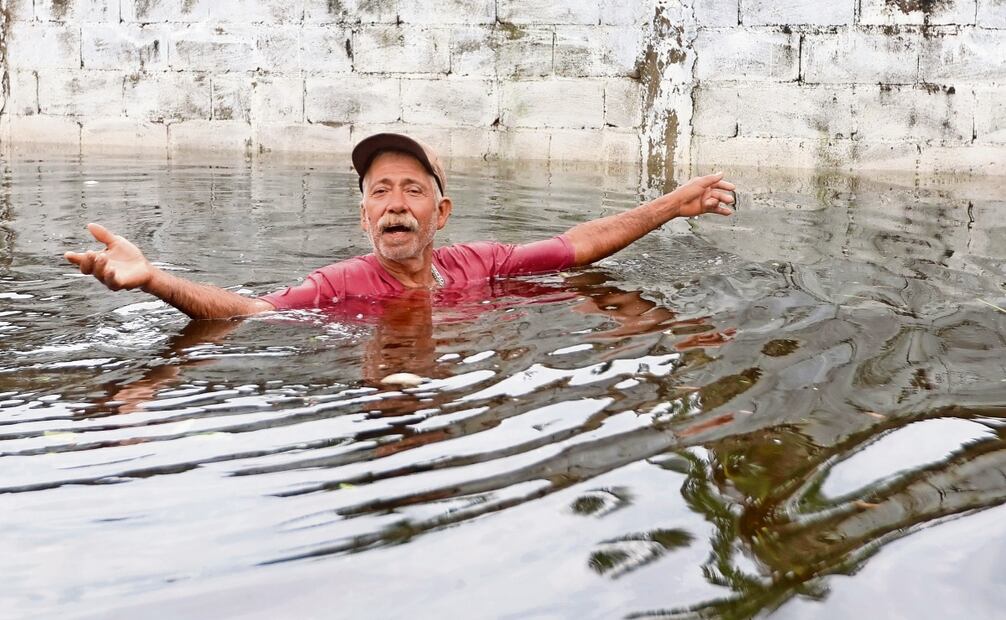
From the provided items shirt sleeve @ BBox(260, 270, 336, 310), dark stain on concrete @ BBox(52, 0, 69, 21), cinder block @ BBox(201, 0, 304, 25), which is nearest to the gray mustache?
shirt sleeve @ BBox(260, 270, 336, 310)

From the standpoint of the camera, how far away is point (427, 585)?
219cm

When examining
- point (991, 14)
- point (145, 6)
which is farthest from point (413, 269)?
point (145, 6)

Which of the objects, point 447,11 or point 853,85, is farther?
point 447,11

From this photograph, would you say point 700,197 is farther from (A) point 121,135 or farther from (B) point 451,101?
(A) point 121,135

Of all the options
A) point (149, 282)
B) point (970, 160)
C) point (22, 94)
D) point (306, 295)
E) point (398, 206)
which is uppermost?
point (22, 94)

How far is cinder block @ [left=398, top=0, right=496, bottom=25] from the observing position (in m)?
12.0

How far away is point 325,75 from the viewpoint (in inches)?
485

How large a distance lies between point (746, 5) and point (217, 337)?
851 centimetres

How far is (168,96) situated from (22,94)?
1.75m

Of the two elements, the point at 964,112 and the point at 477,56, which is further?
the point at 477,56

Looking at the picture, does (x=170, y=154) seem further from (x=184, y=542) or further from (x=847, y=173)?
(x=184, y=542)

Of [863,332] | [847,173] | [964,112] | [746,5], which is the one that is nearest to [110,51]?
[746,5]

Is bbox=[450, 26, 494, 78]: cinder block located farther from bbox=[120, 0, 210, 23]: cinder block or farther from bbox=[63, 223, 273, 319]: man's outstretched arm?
bbox=[63, 223, 273, 319]: man's outstretched arm

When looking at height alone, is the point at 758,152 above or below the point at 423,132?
below
